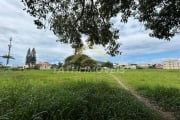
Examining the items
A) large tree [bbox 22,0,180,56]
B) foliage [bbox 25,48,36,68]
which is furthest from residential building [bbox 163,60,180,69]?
large tree [bbox 22,0,180,56]

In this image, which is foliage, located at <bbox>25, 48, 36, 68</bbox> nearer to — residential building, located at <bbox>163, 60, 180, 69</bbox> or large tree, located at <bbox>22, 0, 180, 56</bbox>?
residential building, located at <bbox>163, 60, 180, 69</bbox>

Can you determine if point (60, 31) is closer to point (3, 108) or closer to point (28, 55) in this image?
point (3, 108)

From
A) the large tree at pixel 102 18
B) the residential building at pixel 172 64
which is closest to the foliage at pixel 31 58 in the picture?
the residential building at pixel 172 64

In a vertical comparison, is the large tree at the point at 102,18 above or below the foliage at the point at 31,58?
below

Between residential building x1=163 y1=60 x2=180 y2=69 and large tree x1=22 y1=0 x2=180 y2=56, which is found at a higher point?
residential building x1=163 y1=60 x2=180 y2=69

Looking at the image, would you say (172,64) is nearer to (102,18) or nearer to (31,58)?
(31,58)

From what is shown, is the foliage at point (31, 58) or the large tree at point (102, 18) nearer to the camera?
the large tree at point (102, 18)

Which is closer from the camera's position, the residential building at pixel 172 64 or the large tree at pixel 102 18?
the large tree at pixel 102 18

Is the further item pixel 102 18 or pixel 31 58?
pixel 31 58

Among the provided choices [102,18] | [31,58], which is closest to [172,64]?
[31,58]

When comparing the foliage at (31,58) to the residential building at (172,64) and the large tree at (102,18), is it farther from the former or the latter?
the large tree at (102,18)

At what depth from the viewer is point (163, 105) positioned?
13.5m

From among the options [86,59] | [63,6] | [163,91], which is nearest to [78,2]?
[63,6]

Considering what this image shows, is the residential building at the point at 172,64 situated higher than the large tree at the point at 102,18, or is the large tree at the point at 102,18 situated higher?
the residential building at the point at 172,64
